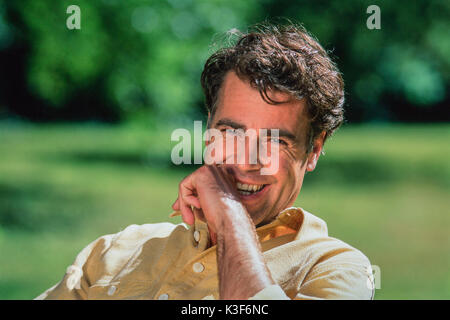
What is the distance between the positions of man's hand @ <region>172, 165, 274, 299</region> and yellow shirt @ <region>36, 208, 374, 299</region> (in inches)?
2.4

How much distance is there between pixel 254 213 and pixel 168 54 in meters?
7.28

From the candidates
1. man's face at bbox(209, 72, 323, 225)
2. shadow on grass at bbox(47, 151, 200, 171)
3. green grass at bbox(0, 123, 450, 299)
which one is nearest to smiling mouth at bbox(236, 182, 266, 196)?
man's face at bbox(209, 72, 323, 225)

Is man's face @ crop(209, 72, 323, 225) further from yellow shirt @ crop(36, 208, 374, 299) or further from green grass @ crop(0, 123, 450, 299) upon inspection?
green grass @ crop(0, 123, 450, 299)

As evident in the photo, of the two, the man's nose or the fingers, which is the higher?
the man's nose

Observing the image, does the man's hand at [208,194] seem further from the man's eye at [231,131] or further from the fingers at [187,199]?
the man's eye at [231,131]

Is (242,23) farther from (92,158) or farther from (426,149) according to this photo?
(426,149)

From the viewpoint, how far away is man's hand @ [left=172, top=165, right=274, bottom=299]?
144 cm

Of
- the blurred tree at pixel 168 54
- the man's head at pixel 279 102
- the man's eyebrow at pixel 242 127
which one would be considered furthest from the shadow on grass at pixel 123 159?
the man's eyebrow at pixel 242 127

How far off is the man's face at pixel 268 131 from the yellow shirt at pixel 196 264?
71mm

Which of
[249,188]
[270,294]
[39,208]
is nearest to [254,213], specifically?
[249,188]

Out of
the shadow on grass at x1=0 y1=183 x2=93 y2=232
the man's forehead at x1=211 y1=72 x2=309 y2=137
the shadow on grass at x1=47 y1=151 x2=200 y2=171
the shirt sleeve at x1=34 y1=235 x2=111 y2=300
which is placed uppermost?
the man's forehead at x1=211 y1=72 x2=309 y2=137

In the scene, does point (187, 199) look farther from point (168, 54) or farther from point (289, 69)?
point (168, 54)
